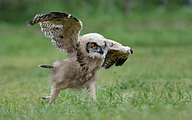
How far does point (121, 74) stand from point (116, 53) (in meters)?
3.34

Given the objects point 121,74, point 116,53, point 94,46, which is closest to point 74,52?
point 94,46

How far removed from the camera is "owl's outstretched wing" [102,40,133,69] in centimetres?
370

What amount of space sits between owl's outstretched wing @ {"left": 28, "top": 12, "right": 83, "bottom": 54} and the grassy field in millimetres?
637

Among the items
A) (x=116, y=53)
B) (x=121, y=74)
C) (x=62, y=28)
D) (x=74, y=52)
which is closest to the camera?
(x=62, y=28)

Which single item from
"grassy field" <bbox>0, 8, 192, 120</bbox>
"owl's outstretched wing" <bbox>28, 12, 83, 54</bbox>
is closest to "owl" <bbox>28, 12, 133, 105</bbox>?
"owl's outstretched wing" <bbox>28, 12, 83, 54</bbox>

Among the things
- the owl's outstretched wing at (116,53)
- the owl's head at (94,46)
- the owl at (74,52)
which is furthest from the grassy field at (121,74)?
the owl's head at (94,46)

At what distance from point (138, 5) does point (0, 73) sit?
15.2 metres

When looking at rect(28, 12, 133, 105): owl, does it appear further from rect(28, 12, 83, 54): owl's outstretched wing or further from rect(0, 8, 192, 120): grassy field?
rect(0, 8, 192, 120): grassy field

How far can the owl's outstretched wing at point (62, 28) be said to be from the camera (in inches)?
127

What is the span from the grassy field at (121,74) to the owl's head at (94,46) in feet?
1.78

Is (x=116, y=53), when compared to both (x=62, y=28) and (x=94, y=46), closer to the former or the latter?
(x=94, y=46)

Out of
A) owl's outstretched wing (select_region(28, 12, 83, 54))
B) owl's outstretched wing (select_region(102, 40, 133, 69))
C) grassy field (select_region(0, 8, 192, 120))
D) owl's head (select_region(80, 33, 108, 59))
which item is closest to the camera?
grassy field (select_region(0, 8, 192, 120))

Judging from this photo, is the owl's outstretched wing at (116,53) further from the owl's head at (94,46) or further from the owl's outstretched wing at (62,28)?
the owl's outstretched wing at (62,28)

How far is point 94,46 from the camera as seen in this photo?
11.4 ft
